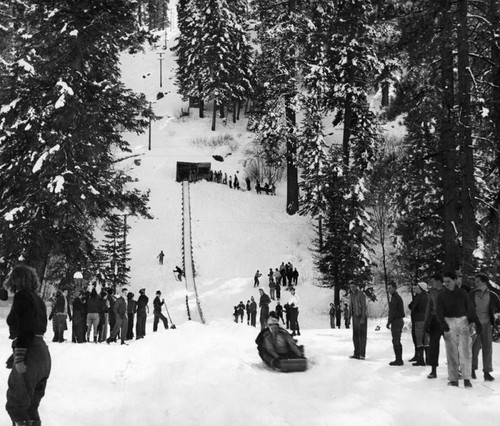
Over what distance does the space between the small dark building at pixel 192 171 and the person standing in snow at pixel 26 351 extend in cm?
4682

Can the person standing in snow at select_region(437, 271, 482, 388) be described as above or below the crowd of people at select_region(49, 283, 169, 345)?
above

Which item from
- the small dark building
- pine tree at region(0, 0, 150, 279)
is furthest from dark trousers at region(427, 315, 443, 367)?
the small dark building

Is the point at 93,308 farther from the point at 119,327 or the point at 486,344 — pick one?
the point at 486,344

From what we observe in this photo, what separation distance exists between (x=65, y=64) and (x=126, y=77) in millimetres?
80695

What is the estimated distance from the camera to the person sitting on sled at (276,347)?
35.1 ft

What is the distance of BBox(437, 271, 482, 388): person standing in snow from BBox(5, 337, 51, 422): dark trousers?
5939mm

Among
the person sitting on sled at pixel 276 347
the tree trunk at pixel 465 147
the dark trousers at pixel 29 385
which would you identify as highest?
the tree trunk at pixel 465 147

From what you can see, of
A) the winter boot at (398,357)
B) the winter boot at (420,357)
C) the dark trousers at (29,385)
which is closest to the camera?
the dark trousers at (29,385)

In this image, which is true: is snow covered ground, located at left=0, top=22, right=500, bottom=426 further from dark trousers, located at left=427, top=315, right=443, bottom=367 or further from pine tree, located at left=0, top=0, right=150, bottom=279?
pine tree, located at left=0, top=0, right=150, bottom=279

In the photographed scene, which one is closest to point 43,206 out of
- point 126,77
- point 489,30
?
point 489,30

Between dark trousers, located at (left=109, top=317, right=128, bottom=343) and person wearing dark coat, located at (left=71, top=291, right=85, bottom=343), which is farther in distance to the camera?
dark trousers, located at (left=109, top=317, right=128, bottom=343)

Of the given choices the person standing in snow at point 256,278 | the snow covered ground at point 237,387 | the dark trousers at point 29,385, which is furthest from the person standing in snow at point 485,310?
the person standing in snow at point 256,278

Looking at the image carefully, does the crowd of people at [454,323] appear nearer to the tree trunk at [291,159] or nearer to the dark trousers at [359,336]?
the dark trousers at [359,336]

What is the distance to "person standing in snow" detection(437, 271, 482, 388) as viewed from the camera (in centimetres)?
827
